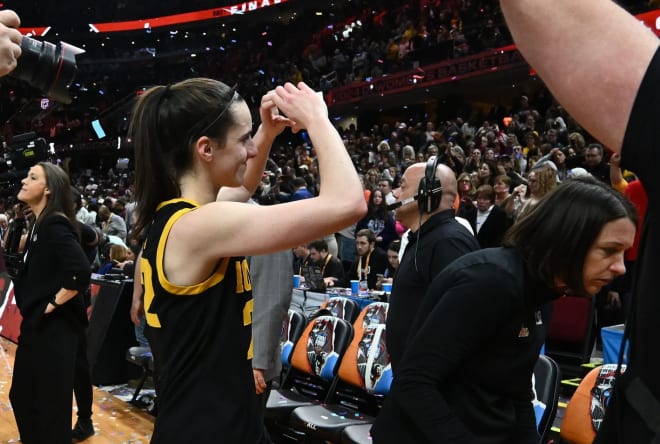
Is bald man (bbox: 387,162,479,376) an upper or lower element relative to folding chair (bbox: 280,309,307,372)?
upper

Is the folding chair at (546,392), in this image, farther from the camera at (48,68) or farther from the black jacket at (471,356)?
the camera at (48,68)

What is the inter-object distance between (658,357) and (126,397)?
5783 millimetres

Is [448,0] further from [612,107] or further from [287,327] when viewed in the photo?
[612,107]

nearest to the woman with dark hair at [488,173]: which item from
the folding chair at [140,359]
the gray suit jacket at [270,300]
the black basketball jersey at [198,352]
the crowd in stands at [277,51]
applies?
the folding chair at [140,359]

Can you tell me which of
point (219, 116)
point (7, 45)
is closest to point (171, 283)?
point (219, 116)

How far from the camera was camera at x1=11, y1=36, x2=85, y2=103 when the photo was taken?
183cm

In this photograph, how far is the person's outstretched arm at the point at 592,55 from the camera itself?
697 mm

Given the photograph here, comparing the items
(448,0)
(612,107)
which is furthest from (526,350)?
(448,0)

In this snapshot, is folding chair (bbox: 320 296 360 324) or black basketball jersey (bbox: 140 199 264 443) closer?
black basketball jersey (bbox: 140 199 264 443)

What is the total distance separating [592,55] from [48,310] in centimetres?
360

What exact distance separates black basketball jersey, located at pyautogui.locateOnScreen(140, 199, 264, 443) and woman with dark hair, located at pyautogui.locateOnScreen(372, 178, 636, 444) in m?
0.45

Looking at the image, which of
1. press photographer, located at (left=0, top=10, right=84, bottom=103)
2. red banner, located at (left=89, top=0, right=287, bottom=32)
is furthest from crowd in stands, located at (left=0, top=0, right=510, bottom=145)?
press photographer, located at (left=0, top=10, right=84, bottom=103)

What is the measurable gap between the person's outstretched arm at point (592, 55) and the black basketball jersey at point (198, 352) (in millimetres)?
996

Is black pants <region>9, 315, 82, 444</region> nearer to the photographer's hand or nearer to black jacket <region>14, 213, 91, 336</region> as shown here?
black jacket <region>14, 213, 91, 336</region>
